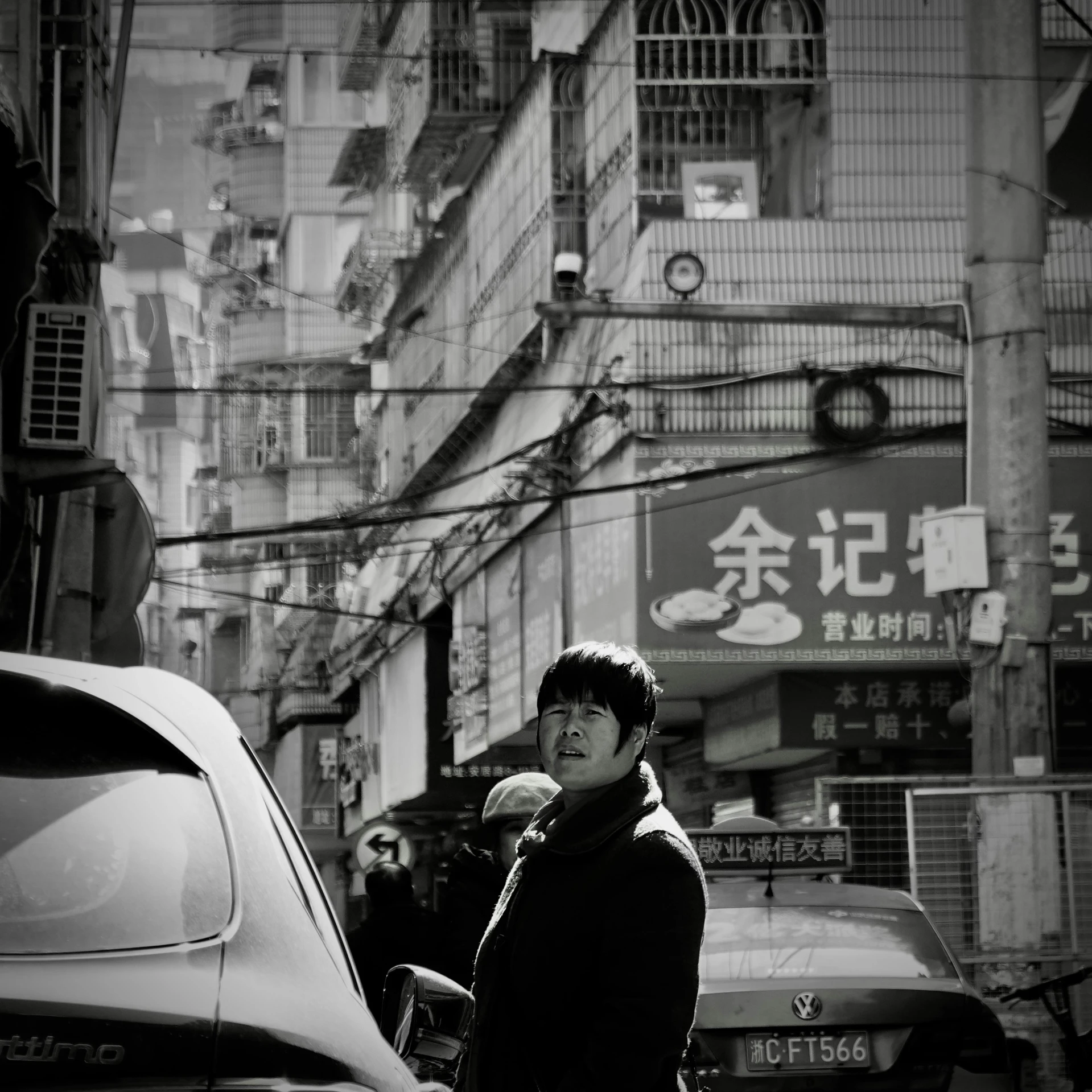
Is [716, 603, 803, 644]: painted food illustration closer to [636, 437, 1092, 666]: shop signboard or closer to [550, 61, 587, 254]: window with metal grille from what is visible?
[636, 437, 1092, 666]: shop signboard

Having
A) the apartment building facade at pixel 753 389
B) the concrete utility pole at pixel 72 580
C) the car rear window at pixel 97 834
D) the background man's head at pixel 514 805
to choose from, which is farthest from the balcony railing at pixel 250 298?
the car rear window at pixel 97 834

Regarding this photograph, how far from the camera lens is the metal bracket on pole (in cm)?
1566

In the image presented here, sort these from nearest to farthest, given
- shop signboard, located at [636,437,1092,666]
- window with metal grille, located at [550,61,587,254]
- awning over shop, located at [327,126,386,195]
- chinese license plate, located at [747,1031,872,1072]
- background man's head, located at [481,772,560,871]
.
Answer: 1. background man's head, located at [481,772,560,871]
2. chinese license plate, located at [747,1031,872,1072]
3. shop signboard, located at [636,437,1092,666]
4. window with metal grille, located at [550,61,587,254]
5. awning over shop, located at [327,126,386,195]

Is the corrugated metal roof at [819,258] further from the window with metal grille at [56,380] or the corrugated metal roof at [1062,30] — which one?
the window with metal grille at [56,380]

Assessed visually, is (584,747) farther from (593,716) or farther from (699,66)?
(699,66)

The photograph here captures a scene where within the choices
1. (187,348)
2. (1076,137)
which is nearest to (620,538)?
(1076,137)

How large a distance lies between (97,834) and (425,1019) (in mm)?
1172

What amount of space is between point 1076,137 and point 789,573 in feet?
18.3

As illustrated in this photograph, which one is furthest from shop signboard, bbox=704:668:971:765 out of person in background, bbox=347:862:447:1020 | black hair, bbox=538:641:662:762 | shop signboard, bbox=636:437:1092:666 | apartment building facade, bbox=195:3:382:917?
apartment building facade, bbox=195:3:382:917

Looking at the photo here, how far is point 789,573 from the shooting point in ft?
62.5

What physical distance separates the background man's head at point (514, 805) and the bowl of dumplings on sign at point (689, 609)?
1338 cm

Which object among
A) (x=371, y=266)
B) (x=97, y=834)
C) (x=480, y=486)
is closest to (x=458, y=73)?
(x=480, y=486)

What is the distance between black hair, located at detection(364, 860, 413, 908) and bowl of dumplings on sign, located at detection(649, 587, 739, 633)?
1105cm

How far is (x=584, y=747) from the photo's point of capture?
135 inches
